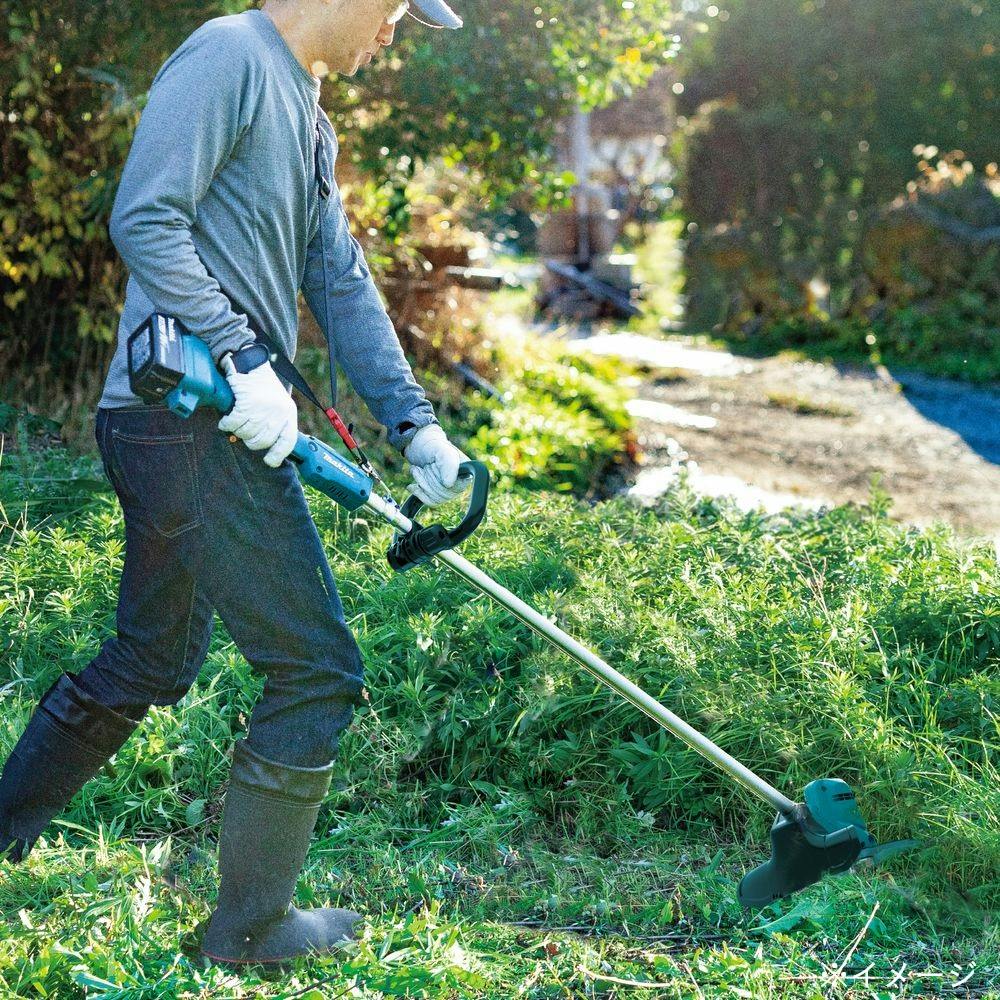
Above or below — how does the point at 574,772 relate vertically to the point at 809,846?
below

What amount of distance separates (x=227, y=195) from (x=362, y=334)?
49 cm

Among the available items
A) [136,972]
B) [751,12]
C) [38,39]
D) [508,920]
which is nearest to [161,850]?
[136,972]

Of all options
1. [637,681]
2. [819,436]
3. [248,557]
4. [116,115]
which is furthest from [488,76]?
[248,557]

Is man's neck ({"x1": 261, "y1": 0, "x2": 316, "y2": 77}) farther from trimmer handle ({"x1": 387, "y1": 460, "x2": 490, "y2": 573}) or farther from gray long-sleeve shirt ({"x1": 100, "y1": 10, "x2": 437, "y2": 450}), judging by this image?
trimmer handle ({"x1": 387, "y1": 460, "x2": 490, "y2": 573})

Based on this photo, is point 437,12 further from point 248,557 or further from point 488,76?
point 488,76

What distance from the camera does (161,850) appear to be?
2.94 meters

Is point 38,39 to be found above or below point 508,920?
above

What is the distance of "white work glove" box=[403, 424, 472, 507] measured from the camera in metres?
2.63

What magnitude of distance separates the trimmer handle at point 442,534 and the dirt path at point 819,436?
362cm

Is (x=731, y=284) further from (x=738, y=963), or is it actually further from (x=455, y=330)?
(x=738, y=963)

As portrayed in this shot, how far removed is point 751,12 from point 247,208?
15770 millimetres

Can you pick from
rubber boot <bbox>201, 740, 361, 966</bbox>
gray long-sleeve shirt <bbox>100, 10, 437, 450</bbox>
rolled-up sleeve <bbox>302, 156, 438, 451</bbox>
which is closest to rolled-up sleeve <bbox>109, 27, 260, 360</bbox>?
gray long-sleeve shirt <bbox>100, 10, 437, 450</bbox>

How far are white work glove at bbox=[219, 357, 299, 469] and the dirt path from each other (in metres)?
3.93

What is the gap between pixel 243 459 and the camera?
2393mm
